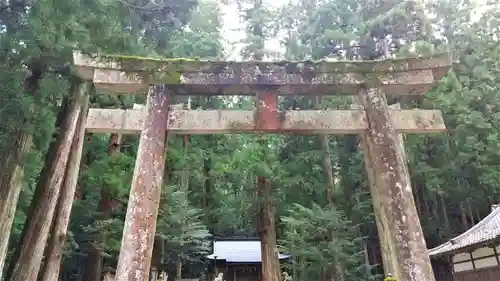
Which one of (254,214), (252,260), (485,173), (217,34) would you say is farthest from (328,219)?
(217,34)

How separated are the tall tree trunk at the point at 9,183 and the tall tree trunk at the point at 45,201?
0.57m

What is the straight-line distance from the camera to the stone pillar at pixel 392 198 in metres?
3.98

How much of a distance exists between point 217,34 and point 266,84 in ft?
47.6

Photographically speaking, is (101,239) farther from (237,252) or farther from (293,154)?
(237,252)

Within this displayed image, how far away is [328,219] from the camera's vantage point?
38.8ft

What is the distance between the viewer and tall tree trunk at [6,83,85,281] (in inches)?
260

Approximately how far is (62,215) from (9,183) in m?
1.74

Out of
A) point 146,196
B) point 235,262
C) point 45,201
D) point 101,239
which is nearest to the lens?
point 146,196

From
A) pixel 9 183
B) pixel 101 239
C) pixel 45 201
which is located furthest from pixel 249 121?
pixel 101 239

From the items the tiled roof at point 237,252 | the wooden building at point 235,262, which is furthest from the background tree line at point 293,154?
the tiled roof at point 237,252

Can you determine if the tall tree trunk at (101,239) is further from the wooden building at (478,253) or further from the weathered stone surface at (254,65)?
the wooden building at (478,253)

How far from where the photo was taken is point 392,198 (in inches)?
167

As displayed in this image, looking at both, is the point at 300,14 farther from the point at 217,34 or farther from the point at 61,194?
the point at 61,194

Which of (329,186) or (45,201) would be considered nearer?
(45,201)
